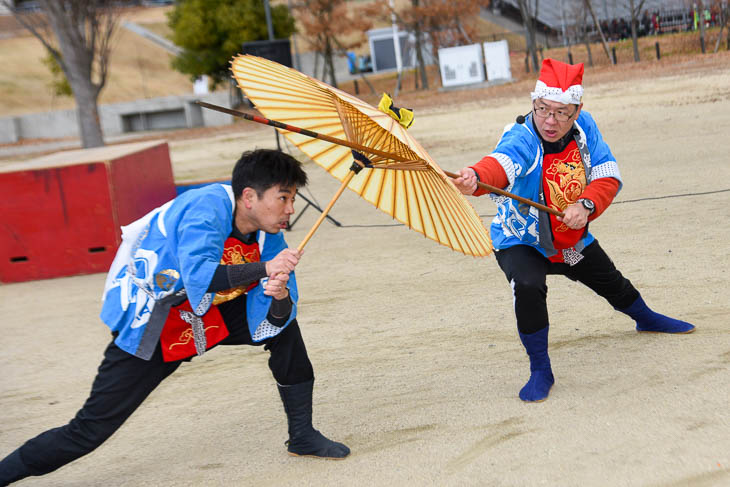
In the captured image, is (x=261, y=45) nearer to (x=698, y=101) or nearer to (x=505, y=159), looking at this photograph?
(x=698, y=101)

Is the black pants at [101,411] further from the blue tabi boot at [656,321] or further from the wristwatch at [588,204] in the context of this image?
the blue tabi boot at [656,321]

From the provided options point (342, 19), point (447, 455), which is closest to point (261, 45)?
point (447, 455)

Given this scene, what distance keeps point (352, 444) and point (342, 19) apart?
100ft

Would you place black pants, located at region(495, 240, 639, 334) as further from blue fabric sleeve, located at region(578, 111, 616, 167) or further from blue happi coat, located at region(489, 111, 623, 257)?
blue fabric sleeve, located at region(578, 111, 616, 167)

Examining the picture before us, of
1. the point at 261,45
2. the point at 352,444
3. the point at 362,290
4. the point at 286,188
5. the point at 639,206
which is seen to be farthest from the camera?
the point at 261,45

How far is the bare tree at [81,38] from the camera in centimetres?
1842

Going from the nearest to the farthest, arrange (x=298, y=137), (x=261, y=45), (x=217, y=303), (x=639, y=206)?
1. (x=217, y=303)
2. (x=298, y=137)
3. (x=639, y=206)
4. (x=261, y=45)

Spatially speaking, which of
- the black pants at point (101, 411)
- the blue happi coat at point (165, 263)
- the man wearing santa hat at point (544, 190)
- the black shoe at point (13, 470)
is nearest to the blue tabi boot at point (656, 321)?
the man wearing santa hat at point (544, 190)

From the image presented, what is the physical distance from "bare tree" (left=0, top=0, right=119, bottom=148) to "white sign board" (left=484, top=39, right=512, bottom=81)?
1201 cm

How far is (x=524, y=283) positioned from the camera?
330 centimetres

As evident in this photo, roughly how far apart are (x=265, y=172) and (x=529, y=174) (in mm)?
1246

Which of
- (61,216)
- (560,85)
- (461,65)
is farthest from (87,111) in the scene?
(560,85)

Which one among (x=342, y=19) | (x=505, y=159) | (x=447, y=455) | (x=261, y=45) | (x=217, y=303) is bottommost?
(x=447, y=455)

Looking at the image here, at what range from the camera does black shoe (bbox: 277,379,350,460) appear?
306 centimetres
